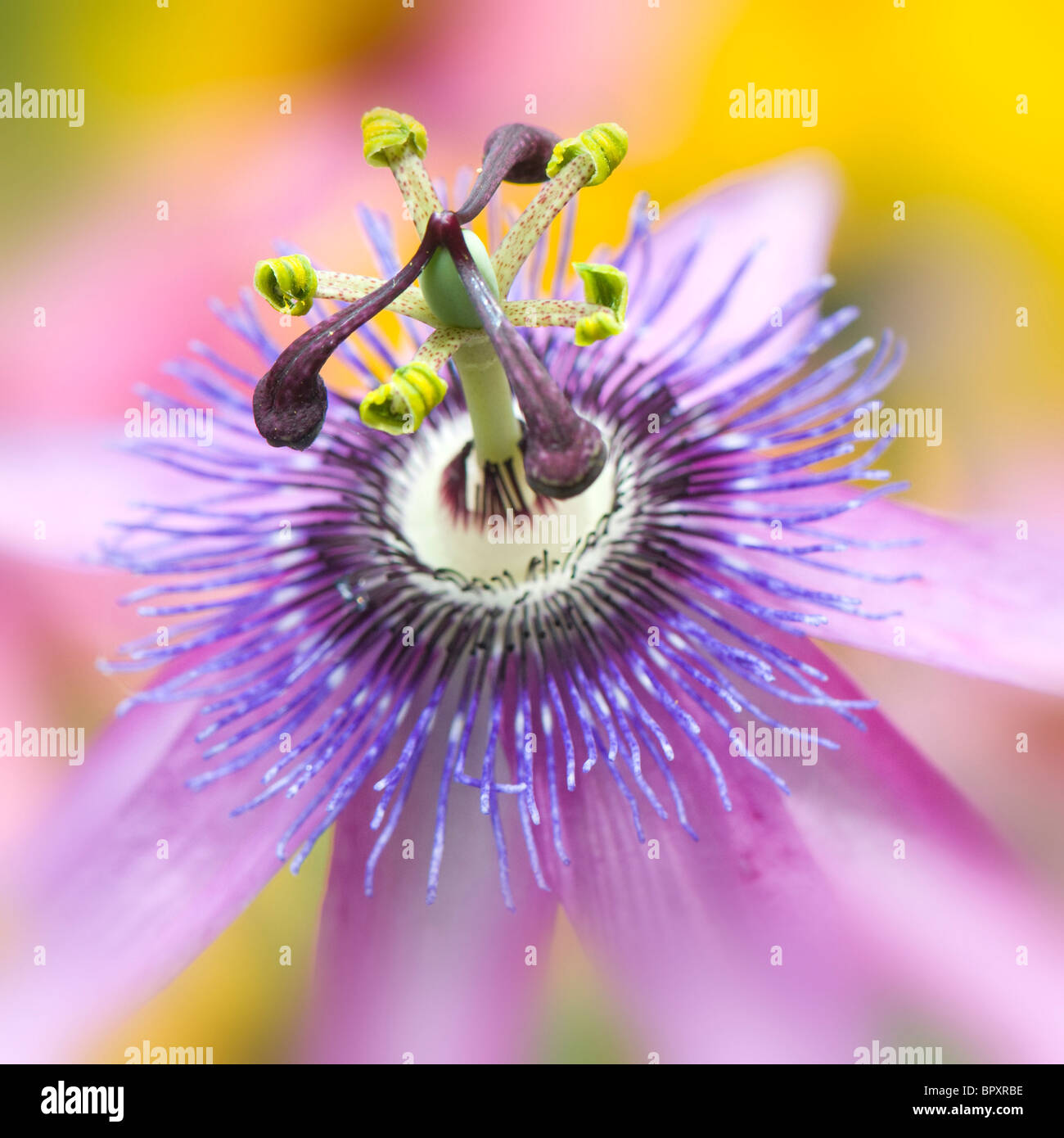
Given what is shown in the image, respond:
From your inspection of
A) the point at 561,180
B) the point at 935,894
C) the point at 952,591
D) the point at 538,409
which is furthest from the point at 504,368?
the point at 935,894

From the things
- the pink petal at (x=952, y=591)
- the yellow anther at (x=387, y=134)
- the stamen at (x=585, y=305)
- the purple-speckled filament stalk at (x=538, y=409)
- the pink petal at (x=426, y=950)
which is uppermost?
the yellow anther at (x=387, y=134)

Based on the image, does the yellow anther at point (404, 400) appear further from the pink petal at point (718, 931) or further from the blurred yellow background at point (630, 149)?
the blurred yellow background at point (630, 149)

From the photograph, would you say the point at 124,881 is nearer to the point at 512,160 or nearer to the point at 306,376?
the point at 306,376

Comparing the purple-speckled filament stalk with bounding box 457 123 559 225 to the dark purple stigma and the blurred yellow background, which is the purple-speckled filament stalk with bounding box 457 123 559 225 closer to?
the dark purple stigma

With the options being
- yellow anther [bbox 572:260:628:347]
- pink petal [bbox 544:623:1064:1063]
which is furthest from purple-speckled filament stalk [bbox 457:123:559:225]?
pink petal [bbox 544:623:1064:1063]

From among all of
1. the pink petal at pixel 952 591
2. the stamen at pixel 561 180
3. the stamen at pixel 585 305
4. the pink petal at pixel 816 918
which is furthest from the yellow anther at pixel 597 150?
the pink petal at pixel 816 918
